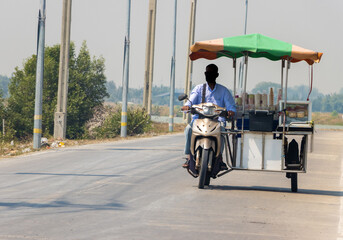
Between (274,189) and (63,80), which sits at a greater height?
(63,80)

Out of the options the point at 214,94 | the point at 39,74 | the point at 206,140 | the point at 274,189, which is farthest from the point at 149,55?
the point at 206,140

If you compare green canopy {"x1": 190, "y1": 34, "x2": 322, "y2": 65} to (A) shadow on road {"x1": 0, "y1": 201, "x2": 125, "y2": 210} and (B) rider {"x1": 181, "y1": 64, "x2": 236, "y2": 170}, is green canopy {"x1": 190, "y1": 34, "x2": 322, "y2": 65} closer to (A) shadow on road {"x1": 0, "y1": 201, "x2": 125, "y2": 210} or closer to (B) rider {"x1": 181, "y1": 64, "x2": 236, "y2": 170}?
(B) rider {"x1": 181, "y1": 64, "x2": 236, "y2": 170}

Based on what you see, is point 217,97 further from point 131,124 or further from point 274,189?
point 131,124

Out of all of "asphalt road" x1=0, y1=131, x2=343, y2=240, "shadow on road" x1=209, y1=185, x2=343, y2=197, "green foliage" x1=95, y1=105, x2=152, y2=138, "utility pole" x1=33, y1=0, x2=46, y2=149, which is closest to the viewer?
"asphalt road" x1=0, y1=131, x2=343, y2=240

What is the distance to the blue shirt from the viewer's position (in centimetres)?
1330

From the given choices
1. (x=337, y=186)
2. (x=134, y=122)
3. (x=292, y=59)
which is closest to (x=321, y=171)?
(x=337, y=186)

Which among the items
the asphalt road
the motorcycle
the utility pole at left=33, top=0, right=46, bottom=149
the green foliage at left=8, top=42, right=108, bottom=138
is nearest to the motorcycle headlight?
the motorcycle

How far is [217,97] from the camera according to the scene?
13.4 meters

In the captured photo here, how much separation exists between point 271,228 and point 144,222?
1524 millimetres

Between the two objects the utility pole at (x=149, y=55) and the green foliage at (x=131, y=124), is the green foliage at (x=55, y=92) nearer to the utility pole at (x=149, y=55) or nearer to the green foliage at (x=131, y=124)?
the utility pole at (x=149, y=55)

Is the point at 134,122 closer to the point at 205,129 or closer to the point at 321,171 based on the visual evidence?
the point at 321,171

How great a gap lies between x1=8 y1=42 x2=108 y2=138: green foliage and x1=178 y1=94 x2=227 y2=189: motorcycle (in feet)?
124

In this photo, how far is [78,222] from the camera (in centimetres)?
905

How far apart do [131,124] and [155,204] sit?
29630 mm
